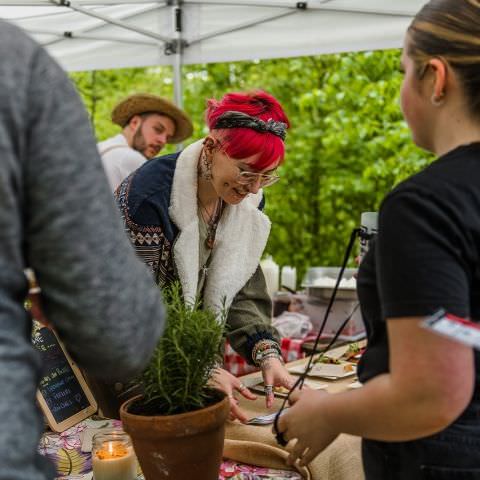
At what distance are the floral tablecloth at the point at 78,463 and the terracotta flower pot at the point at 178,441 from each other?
189mm

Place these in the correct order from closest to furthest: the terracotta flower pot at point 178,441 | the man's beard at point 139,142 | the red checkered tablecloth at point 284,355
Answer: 1. the terracotta flower pot at point 178,441
2. the red checkered tablecloth at point 284,355
3. the man's beard at point 139,142

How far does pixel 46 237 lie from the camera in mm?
626

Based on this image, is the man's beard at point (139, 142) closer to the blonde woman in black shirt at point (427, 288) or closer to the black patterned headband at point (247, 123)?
the black patterned headband at point (247, 123)

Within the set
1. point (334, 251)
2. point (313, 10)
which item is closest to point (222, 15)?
point (313, 10)

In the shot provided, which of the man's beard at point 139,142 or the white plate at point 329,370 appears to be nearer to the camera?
the white plate at point 329,370

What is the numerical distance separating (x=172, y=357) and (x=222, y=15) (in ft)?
9.93

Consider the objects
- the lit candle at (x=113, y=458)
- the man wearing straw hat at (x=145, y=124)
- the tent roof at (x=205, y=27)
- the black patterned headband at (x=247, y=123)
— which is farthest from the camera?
the man wearing straw hat at (x=145, y=124)

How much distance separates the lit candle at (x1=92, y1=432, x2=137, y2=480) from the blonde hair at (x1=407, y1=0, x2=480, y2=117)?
78 cm

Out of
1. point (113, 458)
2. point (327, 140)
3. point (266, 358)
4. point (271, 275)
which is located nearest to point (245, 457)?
point (113, 458)

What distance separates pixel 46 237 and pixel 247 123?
3.68ft

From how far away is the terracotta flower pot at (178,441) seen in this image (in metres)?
0.95

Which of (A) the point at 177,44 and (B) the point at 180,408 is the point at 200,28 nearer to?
(A) the point at 177,44

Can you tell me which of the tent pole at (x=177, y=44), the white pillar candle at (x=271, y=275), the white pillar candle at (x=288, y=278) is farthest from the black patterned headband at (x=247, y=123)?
the tent pole at (x=177, y=44)

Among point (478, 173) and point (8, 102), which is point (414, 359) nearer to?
point (478, 173)
